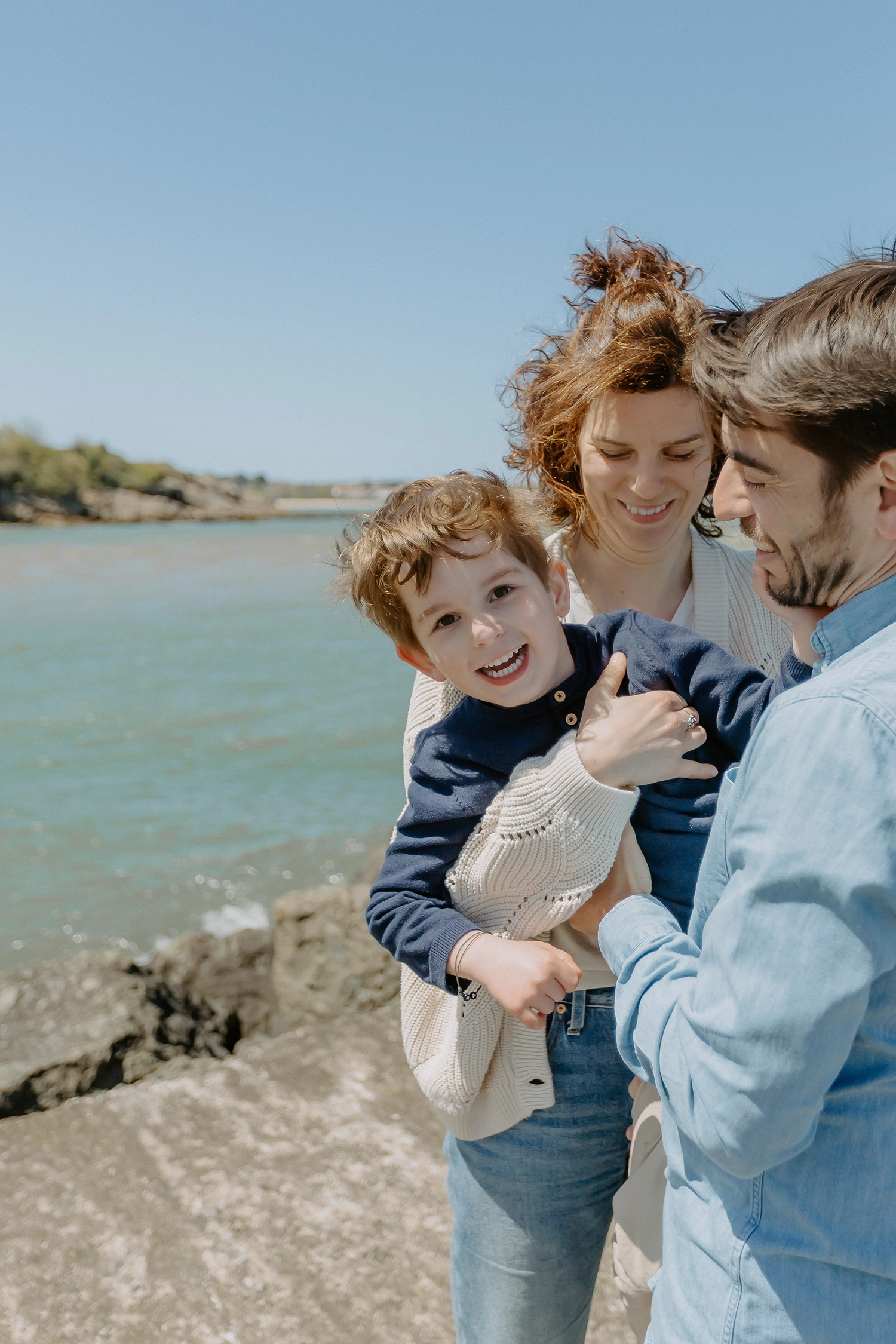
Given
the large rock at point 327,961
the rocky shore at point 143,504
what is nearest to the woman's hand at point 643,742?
the large rock at point 327,961

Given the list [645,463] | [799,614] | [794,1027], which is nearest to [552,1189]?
[794,1027]

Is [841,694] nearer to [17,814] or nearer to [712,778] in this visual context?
[712,778]

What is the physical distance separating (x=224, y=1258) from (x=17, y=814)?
7841mm

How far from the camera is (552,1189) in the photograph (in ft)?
5.64

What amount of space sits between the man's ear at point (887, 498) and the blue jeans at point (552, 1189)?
105 centimetres

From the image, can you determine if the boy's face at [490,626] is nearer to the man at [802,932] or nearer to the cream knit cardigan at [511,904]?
the cream knit cardigan at [511,904]

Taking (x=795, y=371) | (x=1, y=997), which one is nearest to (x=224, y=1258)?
(x=1, y=997)

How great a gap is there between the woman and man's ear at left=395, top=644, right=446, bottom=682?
4 centimetres

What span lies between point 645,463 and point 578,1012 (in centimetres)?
114

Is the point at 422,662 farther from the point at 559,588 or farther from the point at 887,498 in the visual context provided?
the point at 887,498

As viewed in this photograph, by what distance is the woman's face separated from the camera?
1.99 metres

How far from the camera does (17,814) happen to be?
9.44 metres

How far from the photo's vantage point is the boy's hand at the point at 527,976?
1.49 metres

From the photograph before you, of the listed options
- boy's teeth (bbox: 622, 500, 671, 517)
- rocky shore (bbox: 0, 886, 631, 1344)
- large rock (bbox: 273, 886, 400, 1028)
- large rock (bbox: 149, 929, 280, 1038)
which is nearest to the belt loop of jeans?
boy's teeth (bbox: 622, 500, 671, 517)
